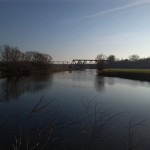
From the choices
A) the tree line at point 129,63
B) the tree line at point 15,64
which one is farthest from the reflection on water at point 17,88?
the tree line at point 129,63

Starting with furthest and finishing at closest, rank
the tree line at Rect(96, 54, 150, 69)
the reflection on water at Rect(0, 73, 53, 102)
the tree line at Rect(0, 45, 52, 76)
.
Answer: the tree line at Rect(96, 54, 150, 69) → the tree line at Rect(0, 45, 52, 76) → the reflection on water at Rect(0, 73, 53, 102)

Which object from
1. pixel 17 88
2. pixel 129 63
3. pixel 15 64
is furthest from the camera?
pixel 129 63

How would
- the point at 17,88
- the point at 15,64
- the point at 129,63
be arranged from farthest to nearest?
the point at 129,63
the point at 15,64
the point at 17,88

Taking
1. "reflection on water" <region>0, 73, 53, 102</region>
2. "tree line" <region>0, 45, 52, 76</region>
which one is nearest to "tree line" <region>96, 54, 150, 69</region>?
"tree line" <region>0, 45, 52, 76</region>

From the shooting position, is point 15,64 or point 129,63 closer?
point 15,64

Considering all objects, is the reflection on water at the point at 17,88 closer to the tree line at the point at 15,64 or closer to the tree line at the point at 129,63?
the tree line at the point at 15,64

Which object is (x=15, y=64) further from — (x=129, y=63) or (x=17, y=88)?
(x=129, y=63)

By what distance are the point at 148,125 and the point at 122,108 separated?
3.80m

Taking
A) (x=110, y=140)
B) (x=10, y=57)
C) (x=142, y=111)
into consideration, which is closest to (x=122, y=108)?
(x=142, y=111)

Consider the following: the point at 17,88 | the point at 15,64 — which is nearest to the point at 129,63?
the point at 15,64

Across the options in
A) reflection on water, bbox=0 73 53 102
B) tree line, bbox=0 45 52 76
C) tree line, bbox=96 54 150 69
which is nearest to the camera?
reflection on water, bbox=0 73 53 102

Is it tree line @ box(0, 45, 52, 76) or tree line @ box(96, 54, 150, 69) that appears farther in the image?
tree line @ box(96, 54, 150, 69)

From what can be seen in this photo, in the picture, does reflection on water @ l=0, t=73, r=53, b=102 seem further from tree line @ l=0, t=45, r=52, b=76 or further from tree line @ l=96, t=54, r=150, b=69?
tree line @ l=96, t=54, r=150, b=69

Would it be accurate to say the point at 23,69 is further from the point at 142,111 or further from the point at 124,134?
the point at 124,134
